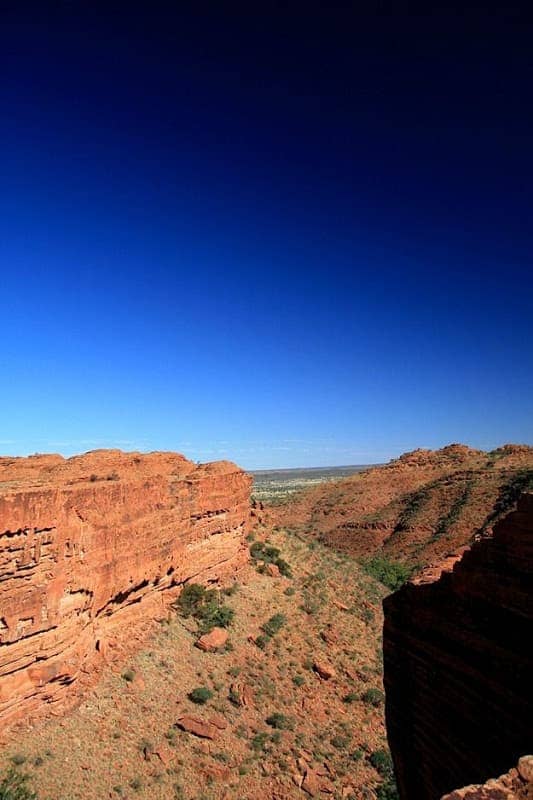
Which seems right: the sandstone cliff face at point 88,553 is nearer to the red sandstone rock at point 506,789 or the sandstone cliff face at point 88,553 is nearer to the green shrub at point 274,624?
the green shrub at point 274,624

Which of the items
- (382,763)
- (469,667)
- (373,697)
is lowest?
(382,763)

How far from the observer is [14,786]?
13258 mm

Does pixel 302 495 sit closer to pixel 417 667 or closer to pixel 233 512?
pixel 233 512

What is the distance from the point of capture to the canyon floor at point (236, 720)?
590 inches

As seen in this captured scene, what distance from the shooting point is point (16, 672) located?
577 inches

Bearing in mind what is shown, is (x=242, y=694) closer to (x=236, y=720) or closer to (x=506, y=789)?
(x=236, y=720)

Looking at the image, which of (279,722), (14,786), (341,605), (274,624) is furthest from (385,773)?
(341,605)

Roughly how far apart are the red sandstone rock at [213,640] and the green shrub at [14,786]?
9.66 meters

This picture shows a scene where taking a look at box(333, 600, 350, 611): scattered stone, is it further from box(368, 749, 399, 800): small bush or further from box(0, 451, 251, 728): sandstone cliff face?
box(368, 749, 399, 800): small bush

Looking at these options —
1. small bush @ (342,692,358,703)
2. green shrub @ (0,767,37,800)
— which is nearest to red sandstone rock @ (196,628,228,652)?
small bush @ (342,692,358,703)

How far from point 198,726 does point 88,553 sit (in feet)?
23.4

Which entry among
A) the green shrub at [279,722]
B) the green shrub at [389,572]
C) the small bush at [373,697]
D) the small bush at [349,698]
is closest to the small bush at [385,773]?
the small bush at [373,697]

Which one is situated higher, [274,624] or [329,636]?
[274,624]

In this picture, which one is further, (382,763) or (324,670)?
(324,670)
